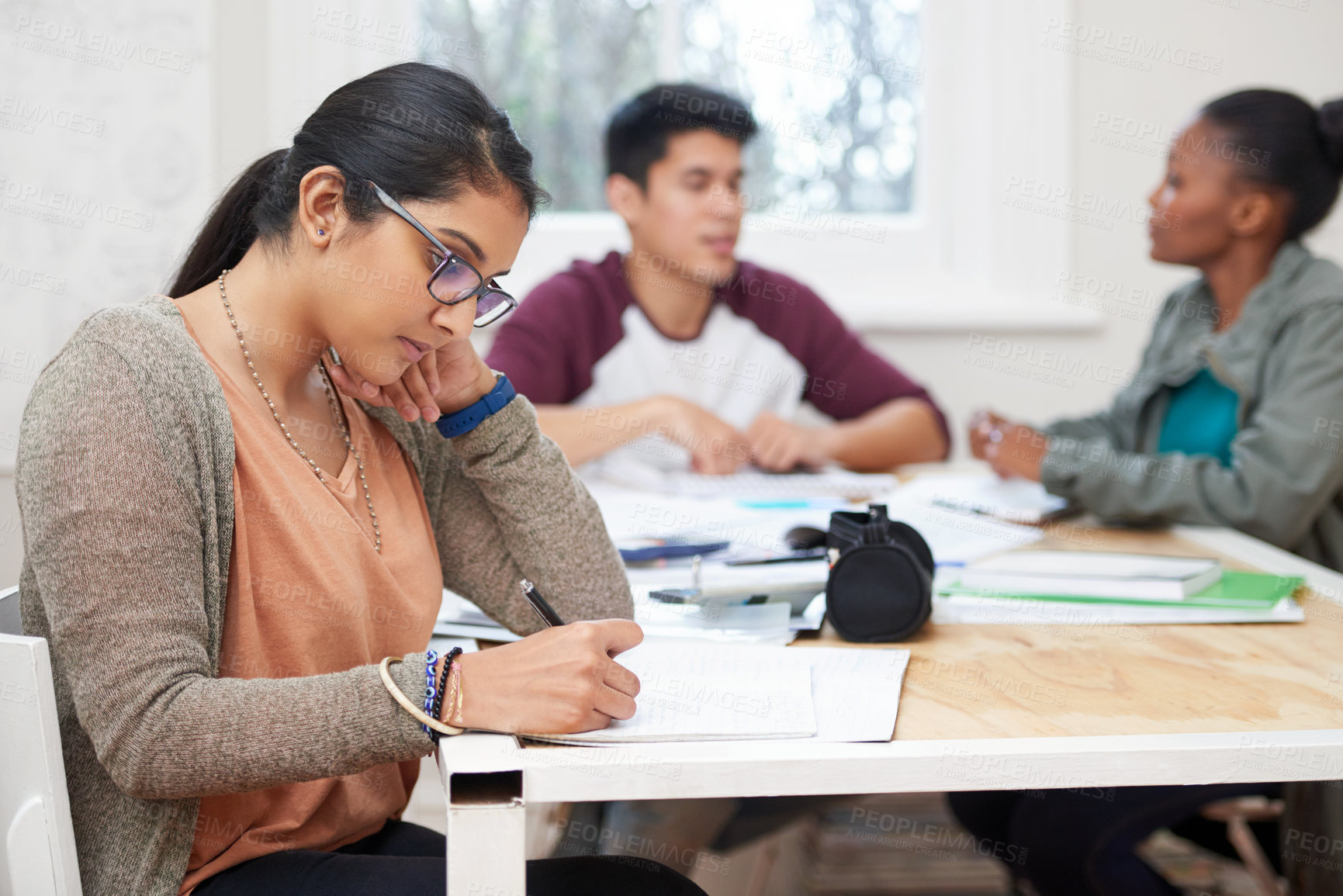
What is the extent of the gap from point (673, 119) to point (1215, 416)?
→ 42.4 inches

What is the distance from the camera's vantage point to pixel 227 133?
7.39ft

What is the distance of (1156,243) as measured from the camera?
1.92 m

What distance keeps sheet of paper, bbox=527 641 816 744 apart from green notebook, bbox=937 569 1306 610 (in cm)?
31

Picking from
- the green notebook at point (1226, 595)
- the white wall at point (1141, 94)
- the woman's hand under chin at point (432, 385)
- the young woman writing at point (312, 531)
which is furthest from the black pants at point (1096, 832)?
the white wall at point (1141, 94)

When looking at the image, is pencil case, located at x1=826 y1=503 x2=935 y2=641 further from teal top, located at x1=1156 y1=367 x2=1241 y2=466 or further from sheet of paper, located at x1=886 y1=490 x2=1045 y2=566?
teal top, located at x1=1156 y1=367 x2=1241 y2=466

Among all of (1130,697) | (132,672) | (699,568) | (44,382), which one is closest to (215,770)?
(132,672)

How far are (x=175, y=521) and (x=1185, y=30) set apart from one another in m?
2.70

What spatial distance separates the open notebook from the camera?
745 millimetres

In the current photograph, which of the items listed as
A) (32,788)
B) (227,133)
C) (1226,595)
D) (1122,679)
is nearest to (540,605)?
(32,788)

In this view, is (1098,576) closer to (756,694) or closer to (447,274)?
(756,694)

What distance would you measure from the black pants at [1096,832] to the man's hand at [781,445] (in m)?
0.70

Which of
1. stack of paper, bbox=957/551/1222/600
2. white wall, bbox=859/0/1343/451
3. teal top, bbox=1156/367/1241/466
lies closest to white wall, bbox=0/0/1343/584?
white wall, bbox=859/0/1343/451

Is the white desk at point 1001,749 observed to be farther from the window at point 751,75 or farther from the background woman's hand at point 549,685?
the window at point 751,75

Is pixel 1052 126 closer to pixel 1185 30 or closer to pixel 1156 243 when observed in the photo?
pixel 1185 30
